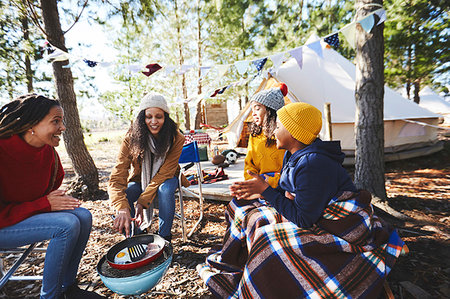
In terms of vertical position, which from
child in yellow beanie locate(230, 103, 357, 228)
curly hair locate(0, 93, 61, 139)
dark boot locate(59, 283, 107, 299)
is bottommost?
dark boot locate(59, 283, 107, 299)

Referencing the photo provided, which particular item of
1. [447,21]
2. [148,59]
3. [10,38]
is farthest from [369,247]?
[148,59]

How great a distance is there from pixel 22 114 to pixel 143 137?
97 centimetres

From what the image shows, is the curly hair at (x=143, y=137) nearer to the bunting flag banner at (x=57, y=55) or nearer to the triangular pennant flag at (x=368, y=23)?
the bunting flag banner at (x=57, y=55)

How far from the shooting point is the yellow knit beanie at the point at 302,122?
1443 mm

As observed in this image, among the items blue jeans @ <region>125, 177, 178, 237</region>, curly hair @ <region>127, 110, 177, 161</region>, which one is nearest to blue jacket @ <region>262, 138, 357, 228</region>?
blue jeans @ <region>125, 177, 178, 237</region>

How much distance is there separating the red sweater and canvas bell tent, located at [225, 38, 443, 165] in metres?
4.99

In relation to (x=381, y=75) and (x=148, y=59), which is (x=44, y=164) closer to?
(x=381, y=75)

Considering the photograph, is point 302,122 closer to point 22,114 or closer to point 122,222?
point 122,222

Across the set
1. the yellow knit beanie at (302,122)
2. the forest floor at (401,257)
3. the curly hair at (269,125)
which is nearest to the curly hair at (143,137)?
the curly hair at (269,125)

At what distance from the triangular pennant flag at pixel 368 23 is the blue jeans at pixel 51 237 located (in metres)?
3.55

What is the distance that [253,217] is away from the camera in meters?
1.57

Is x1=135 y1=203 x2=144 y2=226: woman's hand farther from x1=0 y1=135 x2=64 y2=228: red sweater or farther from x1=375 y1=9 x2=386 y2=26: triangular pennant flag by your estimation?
x1=375 y1=9 x2=386 y2=26: triangular pennant flag

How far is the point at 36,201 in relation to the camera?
5.11 feet

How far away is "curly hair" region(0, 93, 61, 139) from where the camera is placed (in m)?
1.49
